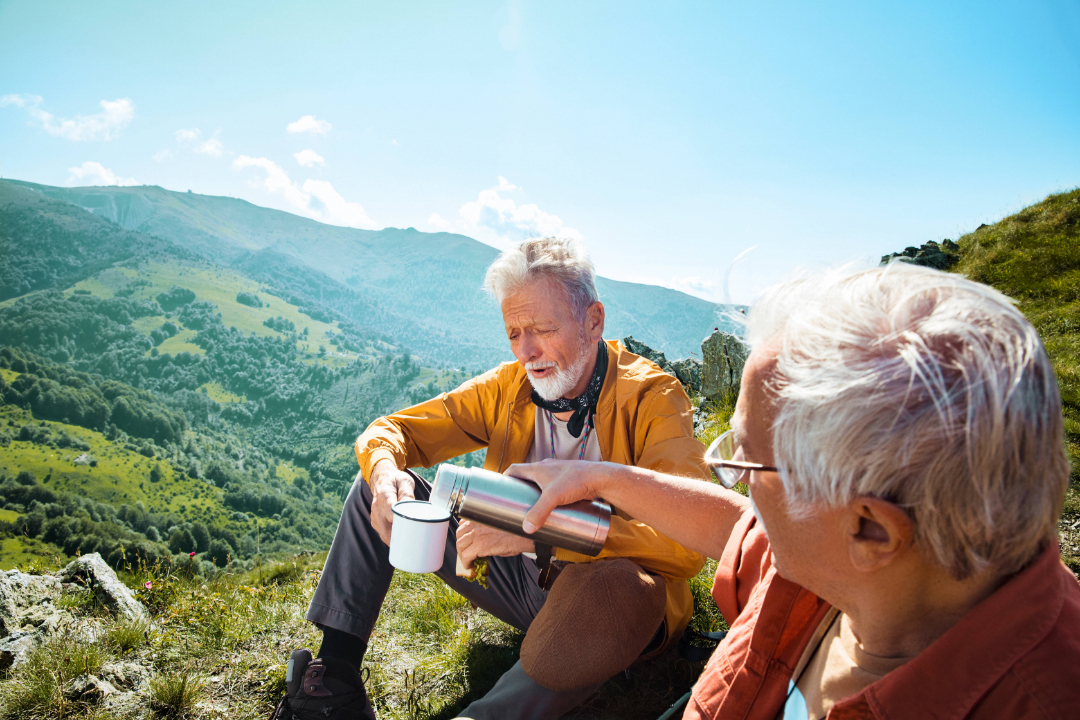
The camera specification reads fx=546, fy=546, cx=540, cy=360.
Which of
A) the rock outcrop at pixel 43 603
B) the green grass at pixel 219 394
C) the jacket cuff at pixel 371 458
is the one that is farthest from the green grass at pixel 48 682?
Result: the green grass at pixel 219 394

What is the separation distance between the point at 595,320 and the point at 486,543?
6.04ft

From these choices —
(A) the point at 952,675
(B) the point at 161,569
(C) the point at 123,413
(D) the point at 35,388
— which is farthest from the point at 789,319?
(D) the point at 35,388

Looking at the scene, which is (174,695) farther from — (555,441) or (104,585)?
(555,441)

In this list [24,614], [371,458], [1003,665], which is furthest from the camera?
[24,614]

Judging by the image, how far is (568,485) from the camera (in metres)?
2.18

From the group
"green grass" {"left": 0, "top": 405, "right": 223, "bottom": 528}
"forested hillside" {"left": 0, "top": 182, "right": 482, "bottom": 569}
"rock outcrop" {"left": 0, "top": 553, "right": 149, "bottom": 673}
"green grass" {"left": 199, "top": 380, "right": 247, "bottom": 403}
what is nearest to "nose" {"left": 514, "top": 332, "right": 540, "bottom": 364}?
"rock outcrop" {"left": 0, "top": 553, "right": 149, "bottom": 673}

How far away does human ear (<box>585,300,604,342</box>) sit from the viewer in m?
3.66

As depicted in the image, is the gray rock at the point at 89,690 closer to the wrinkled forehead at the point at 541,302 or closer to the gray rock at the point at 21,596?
the gray rock at the point at 21,596

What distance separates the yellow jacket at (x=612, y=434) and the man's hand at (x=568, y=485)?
252mm

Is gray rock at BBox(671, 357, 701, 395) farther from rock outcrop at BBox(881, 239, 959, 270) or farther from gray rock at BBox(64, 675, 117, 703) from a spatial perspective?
gray rock at BBox(64, 675, 117, 703)

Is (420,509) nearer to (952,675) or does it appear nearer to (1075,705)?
(952,675)

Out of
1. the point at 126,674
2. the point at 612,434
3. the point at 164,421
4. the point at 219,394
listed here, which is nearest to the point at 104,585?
the point at 126,674

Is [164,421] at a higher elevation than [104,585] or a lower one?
lower

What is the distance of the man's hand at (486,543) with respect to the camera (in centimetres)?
233
